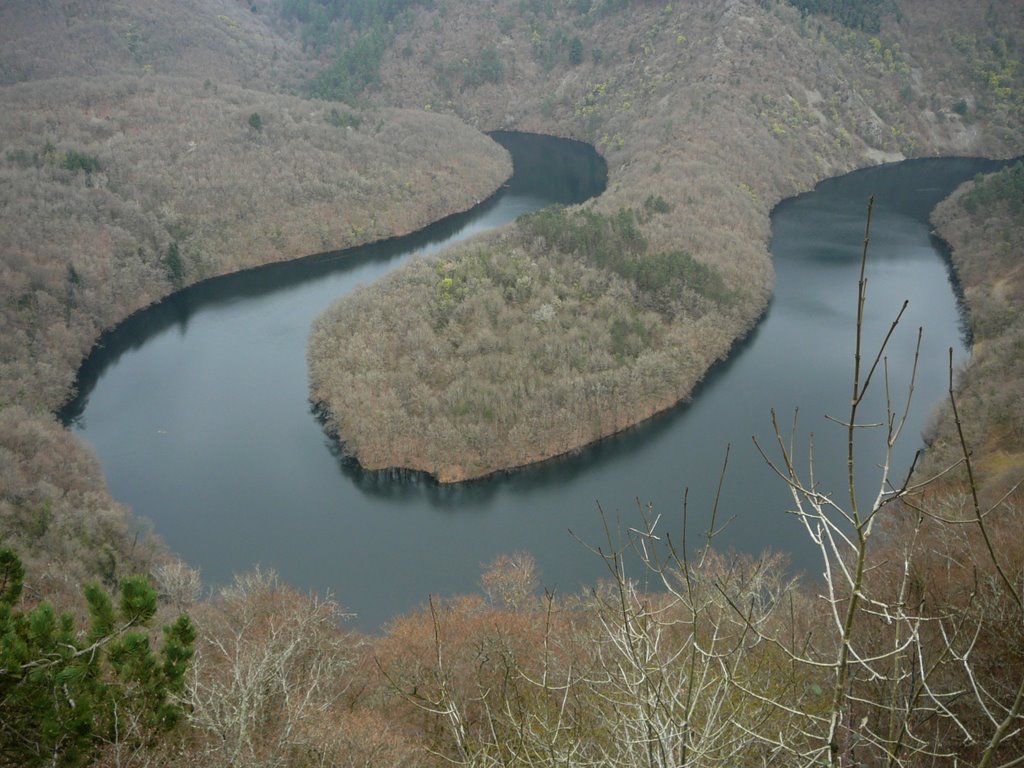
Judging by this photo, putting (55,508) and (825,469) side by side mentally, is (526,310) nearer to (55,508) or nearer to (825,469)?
(825,469)

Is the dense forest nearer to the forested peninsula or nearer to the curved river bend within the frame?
the forested peninsula

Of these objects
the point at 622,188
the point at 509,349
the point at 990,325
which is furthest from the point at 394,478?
the point at 622,188

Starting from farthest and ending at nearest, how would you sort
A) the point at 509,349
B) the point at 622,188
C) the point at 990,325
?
the point at 622,188 < the point at 990,325 < the point at 509,349

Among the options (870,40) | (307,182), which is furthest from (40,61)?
(870,40)

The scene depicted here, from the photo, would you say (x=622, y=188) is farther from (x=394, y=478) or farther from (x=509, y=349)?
(x=394, y=478)

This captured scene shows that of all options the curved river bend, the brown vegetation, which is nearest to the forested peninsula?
the curved river bend
